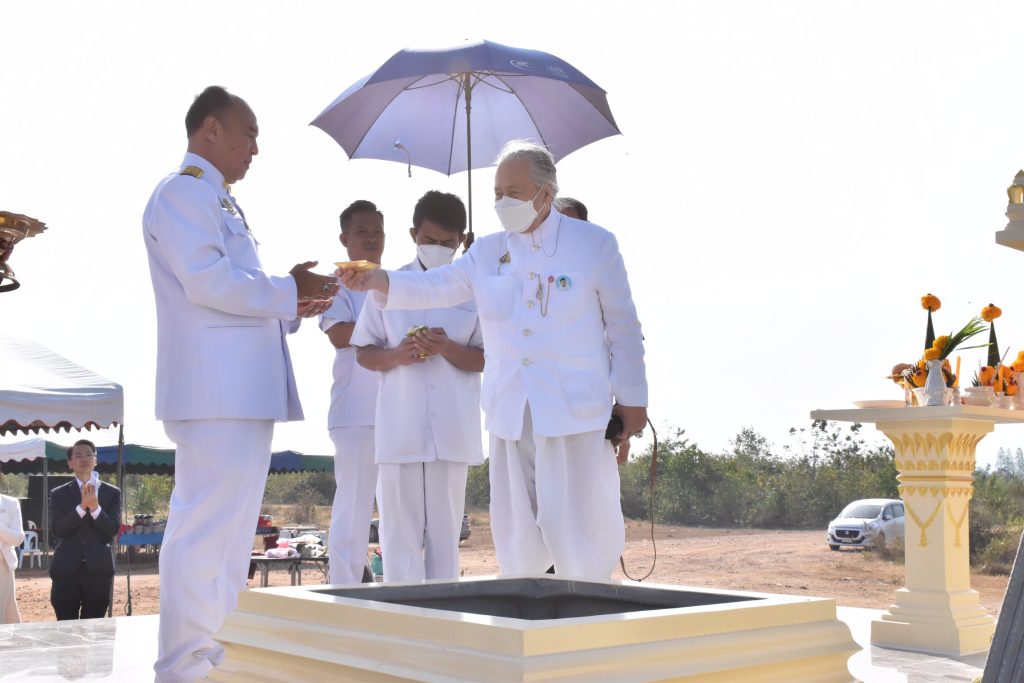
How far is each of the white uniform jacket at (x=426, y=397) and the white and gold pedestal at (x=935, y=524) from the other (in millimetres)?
1999

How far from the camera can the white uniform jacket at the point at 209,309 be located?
12.1 feet

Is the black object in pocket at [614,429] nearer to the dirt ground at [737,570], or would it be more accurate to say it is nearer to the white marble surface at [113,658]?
the white marble surface at [113,658]

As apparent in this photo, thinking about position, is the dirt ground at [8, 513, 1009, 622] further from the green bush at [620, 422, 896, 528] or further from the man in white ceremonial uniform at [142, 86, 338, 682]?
the man in white ceremonial uniform at [142, 86, 338, 682]

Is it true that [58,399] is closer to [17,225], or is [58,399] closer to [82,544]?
[82,544]

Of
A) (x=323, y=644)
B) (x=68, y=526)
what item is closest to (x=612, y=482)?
(x=323, y=644)

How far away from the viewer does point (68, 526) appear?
877 centimetres

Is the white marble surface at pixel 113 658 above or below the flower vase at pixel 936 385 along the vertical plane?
below

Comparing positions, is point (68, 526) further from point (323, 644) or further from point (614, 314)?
point (323, 644)

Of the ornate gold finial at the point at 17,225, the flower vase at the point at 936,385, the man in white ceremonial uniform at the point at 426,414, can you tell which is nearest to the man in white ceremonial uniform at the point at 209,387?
the ornate gold finial at the point at 17,225

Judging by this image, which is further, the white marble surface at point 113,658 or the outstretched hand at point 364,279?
the white marble surface at point 113,658

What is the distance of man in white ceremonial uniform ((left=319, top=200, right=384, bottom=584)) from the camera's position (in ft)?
19.0

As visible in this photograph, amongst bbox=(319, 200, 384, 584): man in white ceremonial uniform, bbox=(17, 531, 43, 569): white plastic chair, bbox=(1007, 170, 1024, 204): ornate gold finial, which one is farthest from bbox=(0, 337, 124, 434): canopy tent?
bbox=(17, 531, 43, 569): white plastic chair

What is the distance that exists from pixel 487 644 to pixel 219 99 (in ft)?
9.90

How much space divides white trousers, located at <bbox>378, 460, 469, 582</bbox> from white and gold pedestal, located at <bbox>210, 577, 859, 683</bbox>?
10.0 ft
